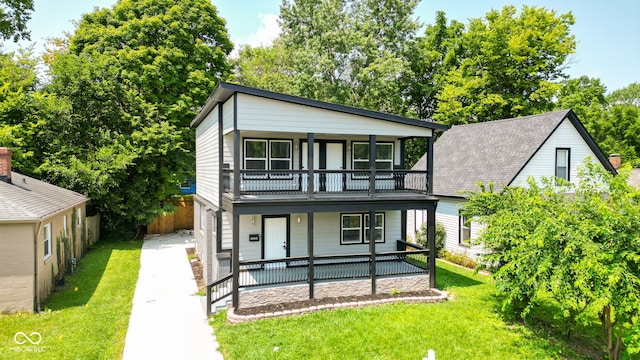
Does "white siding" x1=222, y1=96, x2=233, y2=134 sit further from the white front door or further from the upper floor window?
the white front door

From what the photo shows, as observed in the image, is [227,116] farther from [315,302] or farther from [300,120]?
[315,302]

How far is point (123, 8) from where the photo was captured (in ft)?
80.9

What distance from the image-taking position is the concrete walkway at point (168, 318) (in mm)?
9164

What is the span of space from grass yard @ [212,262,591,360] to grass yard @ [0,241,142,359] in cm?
279

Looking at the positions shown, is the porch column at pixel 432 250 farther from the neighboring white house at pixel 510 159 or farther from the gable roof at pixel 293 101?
the neighboring white house at pixel 510 159

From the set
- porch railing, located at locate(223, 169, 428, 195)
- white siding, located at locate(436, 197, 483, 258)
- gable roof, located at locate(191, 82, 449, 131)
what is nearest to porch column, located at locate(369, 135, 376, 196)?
porch railing, located at locate(223, 169, 428, 195)

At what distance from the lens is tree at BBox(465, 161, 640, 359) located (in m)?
7.75

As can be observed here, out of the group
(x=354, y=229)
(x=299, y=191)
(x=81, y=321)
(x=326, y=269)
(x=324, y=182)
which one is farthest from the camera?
(x=354, y=229)

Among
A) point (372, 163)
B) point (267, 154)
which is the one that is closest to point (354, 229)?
point (372, 163)

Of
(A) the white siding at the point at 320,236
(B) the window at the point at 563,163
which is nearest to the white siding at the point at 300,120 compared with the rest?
(A) the white siding at the point at 320,236

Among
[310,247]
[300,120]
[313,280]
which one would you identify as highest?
[300,120]

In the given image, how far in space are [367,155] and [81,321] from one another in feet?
37.4

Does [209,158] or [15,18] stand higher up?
[15,18]

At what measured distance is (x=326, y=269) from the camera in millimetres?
14539
